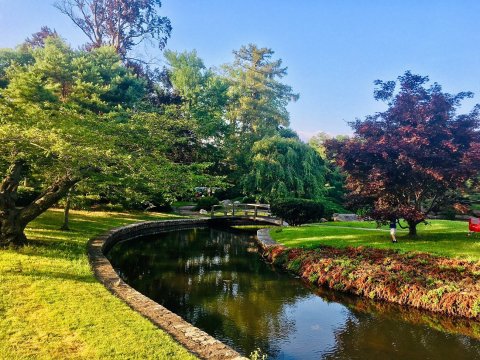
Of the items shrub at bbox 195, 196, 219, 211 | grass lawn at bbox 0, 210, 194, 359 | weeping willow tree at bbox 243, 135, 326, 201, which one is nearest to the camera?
grass lawn at bbox 0, 210, 194, 359

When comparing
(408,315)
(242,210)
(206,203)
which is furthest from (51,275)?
(206,203)

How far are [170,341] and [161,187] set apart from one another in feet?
23.5

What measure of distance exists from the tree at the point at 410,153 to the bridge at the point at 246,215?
1254 centimetres

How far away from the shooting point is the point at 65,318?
6.03 meters

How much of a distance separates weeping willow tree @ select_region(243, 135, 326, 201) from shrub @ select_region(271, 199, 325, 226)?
7008 millimetres

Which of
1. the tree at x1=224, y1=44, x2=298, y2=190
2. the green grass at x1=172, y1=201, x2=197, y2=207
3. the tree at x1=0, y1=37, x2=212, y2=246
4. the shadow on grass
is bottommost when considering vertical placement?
the shadow on grass

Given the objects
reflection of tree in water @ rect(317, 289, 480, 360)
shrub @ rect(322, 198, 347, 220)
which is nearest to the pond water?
reflection of tree in water @ rect(317, 289, 480, 360)

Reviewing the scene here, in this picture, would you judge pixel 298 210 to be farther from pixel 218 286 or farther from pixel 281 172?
pixel 218 286

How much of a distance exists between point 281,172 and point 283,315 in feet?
75.0

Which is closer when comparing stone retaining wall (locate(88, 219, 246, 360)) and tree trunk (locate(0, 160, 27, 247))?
stone retaining wall (locate(88, 219, 246, 360))

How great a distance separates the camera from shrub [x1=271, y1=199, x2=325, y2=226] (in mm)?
23328

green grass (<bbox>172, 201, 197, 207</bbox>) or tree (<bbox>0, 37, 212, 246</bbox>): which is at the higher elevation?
tree (<bbox>0, 37, 212, 246</bbox>)

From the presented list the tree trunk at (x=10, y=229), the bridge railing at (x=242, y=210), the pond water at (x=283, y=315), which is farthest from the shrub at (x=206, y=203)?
the tree trunk at (x=10, y=229)

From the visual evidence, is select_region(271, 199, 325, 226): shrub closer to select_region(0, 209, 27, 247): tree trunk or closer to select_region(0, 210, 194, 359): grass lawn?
select_region(0, 210, 194, 359): grass lawn
